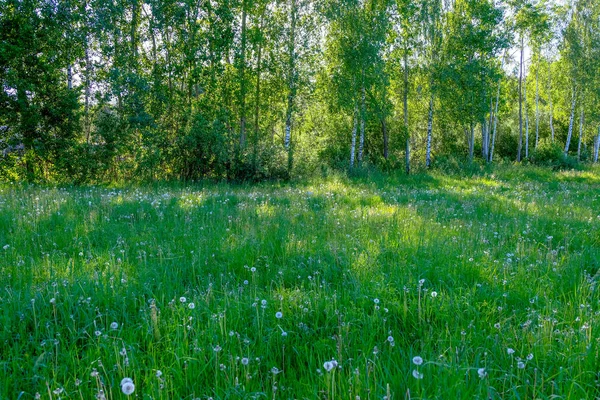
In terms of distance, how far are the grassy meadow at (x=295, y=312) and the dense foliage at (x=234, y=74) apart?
1158 centimetres

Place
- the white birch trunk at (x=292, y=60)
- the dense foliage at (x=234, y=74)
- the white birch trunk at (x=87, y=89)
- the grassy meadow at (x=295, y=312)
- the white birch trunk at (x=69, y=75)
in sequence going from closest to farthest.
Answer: the grassy meadow at (x=295, y=312)
the dense foliage at (x=234, y=74)
the white birch trunk at (x=69, y=75)
the white birch trunk at (x=87, y=89)
the white birch trunk at (x=292, y=60)

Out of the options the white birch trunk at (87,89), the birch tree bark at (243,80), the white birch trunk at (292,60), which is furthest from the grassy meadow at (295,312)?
the white birch trunk at (292,60)

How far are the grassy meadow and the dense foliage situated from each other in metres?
11.6

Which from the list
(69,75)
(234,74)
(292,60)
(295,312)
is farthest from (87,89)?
(295,312)

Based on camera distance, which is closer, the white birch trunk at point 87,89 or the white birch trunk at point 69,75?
the white birch trunk at point 69,75

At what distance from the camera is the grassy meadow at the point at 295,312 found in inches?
93.4

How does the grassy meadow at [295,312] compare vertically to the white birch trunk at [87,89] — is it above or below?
below

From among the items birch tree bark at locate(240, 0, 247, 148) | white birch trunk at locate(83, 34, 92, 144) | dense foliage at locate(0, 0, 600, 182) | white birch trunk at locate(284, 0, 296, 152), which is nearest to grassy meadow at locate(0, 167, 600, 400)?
dense foliage at locate(0, 0, 600, 182)

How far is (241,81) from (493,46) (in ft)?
63.5

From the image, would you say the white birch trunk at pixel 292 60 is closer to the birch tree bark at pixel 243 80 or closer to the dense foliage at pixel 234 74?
the dense foliage at pixel 234 74

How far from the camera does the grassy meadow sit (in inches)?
93.4

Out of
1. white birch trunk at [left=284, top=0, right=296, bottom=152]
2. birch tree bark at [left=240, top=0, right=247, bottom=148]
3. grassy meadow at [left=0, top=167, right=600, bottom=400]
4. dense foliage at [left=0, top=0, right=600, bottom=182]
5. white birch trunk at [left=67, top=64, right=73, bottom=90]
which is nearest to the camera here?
grassy meadow at [left=0, top=167, right=600, bottom=400]

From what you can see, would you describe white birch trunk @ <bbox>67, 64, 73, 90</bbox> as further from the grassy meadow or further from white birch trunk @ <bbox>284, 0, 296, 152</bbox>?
the grassy meadow

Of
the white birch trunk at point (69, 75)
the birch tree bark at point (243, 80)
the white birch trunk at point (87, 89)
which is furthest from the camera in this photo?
the birch tree bark at point (243, 80)
